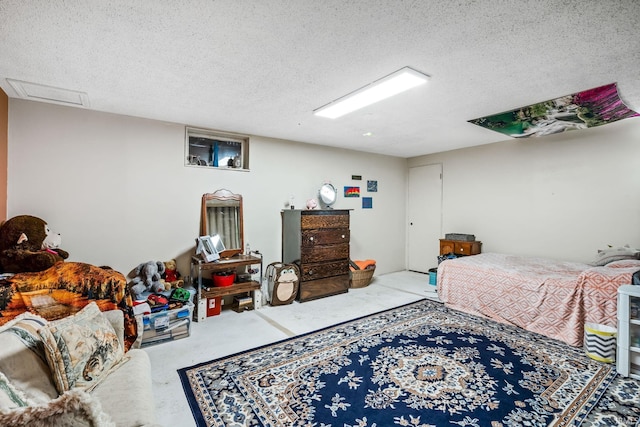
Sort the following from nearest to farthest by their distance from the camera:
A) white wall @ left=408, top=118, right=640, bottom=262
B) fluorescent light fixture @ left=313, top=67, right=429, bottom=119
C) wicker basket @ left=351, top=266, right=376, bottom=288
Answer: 1. fluorescent light fixture @ left=313, top=67, right=429, bottom=119
2. white wall @ left=408, top=118, right=640, bottom=262
3. wicker basket @ left=351, top=266, right=376, bottom=288

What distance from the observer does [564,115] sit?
3.28m

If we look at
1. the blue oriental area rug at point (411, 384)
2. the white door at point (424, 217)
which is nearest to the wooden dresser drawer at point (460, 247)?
the white door at point (424, 217)

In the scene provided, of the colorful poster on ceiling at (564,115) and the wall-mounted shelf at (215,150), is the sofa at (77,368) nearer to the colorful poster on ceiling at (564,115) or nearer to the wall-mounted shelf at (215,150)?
the wall-mounted shelf at (215,150)

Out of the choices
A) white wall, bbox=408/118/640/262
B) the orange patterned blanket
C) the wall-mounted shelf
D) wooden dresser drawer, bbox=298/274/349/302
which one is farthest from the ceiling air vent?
white wall, bbox=408/118/640/262

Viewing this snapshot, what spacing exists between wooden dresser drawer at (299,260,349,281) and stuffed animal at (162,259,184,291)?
1566mm

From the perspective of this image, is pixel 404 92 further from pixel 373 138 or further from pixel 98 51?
pixel 98 51

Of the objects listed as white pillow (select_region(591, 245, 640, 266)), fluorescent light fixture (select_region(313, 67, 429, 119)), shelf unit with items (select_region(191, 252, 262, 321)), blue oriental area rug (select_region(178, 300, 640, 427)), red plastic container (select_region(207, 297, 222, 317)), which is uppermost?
fluorescent light fixture (select_region(313, 67, 429, 119))

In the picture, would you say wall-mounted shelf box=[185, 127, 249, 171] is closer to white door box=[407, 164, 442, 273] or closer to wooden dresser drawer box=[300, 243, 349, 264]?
wooden dresser drawer box=[300, 243, 349, 264]

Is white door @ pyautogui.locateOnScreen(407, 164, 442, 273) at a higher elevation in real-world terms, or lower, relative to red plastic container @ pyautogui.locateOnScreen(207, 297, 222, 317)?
higher

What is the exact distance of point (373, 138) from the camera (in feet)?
14.7

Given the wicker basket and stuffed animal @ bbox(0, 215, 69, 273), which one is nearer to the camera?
stuffed animal @ bbox(0, 215, 69, 273)

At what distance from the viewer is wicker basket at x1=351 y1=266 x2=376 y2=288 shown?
474cm

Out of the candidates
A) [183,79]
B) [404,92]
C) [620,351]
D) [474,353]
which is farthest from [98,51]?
[620,351]

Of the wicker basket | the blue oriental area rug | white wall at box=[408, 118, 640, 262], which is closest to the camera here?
the blue oriental area rug
